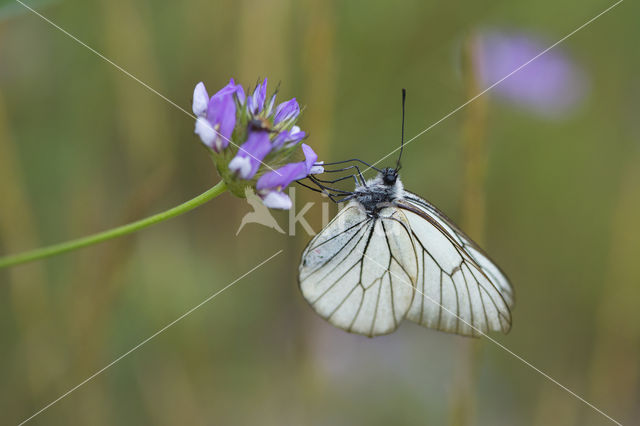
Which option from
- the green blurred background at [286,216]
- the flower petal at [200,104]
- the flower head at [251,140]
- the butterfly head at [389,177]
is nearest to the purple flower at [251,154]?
the flower head at [251,140]

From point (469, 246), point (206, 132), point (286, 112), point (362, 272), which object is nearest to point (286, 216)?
point (362, 272)

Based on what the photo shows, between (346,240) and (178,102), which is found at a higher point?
(178,102)

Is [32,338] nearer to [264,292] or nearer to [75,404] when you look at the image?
[75,404]

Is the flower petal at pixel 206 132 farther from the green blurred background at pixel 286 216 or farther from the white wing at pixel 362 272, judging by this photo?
the white wing at pixel 362 272

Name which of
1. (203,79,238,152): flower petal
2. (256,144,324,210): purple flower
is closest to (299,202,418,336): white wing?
(256,144,324,210): purple flower

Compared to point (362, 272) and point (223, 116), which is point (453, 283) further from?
point (223, 116)

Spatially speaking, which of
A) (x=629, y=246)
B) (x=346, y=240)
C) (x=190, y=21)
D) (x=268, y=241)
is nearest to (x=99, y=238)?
(x=346, y=240)
